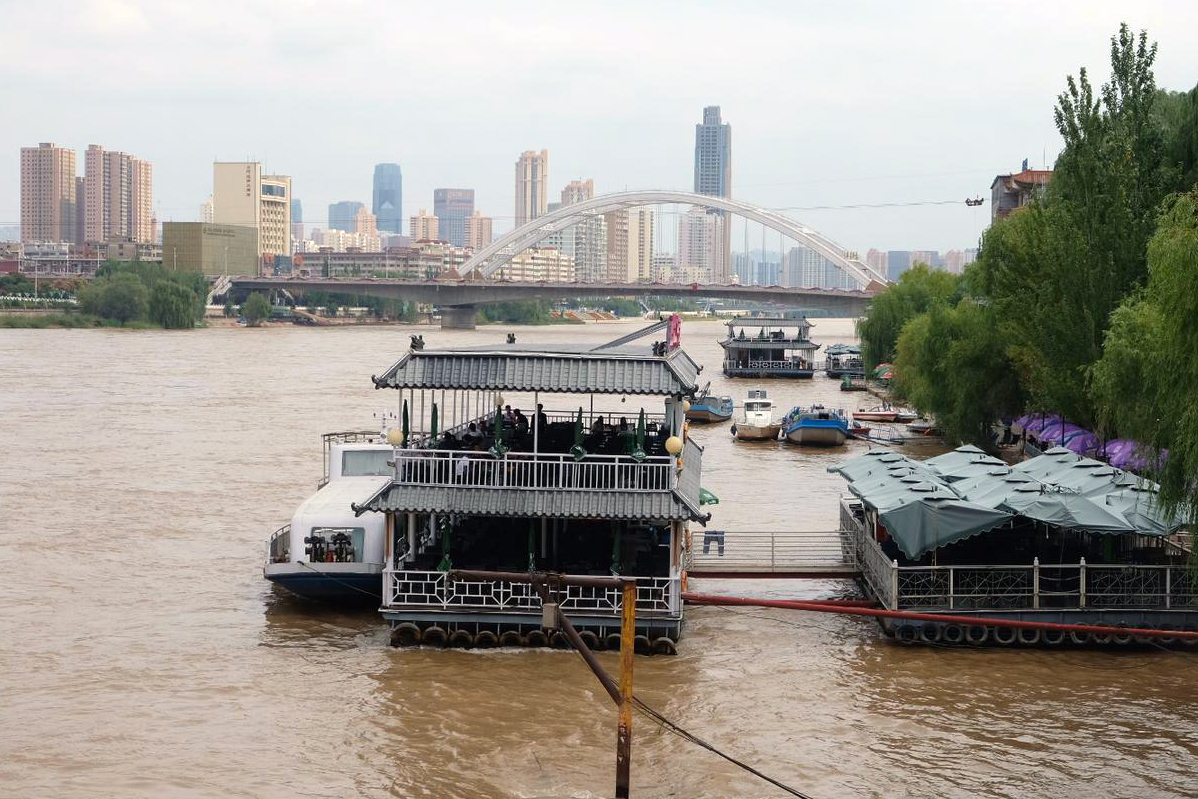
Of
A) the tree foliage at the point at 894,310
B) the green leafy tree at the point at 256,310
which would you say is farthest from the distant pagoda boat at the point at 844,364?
the green leafy tree at the point at 256,310

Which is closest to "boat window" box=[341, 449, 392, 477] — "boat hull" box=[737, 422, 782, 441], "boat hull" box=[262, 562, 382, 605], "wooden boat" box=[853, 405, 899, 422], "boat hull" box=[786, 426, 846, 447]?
"boat hull" box=[262, 562, 382, 605]

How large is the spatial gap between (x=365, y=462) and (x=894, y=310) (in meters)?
46.1

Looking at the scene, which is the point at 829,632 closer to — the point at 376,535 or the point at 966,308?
the point at 376,535

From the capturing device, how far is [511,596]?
16453mm

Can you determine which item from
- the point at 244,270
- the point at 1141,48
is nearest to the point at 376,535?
the point at 1141,48

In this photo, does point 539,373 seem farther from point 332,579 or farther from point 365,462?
point 365,462

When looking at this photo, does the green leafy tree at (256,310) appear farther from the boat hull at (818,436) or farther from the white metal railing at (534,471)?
the white metal railing at (534,471)

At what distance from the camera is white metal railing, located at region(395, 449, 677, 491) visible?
54.2 ft

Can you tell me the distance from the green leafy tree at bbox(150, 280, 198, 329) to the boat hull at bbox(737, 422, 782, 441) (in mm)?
71931

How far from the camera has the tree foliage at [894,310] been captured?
2542 inches

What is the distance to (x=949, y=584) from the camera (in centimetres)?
1717

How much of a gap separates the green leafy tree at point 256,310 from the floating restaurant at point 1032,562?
366ft

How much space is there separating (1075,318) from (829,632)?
1141 cm

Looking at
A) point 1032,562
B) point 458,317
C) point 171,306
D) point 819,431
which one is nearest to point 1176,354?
point 1032,562
